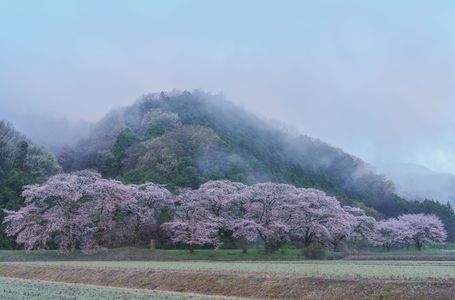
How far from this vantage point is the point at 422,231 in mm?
86500

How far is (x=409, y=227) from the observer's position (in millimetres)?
87062

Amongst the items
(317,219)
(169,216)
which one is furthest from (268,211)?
(169,216)

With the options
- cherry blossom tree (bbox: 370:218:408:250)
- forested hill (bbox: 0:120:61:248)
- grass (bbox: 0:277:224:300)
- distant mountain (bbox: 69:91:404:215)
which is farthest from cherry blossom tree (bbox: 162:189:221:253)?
grass (bbox: 0:277:224:300)

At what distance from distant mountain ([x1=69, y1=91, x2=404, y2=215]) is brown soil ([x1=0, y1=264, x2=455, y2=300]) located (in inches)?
1651

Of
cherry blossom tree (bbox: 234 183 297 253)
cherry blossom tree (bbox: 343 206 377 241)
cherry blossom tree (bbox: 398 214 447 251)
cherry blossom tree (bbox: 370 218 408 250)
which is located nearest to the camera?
cherry blossom tree (bbox: 234 183 297 253)

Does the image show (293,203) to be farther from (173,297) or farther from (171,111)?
(171,111)

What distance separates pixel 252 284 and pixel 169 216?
135 feet

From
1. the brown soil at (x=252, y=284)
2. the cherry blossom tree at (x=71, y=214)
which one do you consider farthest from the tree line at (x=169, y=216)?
the brown soil at (x=252, y=284)

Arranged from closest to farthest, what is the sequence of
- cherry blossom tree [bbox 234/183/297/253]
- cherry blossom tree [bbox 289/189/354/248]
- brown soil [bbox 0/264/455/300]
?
brown soil [bbox 0/264/455/300]
cherry blossom tree [bbox 234/183/297/253]
cherry blossom tree [bbox 289/189/354/248]

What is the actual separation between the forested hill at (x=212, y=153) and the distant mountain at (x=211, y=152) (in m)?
0.15

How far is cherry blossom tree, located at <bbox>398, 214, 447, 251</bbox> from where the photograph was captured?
86.3 meters

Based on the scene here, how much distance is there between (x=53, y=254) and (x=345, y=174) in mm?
88325

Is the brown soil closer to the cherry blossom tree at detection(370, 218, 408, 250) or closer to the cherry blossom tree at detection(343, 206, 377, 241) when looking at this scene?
the cherry blossom tree at detection(343, 206, 377, 241)

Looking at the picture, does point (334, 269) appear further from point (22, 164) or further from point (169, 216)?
point (22, 164)
